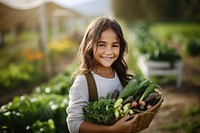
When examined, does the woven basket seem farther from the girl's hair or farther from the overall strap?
the girl's hair

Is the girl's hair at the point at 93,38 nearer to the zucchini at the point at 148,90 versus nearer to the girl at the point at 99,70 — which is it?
the girl at the point at 99,70

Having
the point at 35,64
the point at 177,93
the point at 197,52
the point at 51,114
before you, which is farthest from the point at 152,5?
the point at 51,114

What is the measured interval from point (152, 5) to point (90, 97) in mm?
35978

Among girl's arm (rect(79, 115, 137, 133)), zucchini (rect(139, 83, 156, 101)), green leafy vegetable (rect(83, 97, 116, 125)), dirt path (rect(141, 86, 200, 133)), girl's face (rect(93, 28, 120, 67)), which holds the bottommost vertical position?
dirt path (rect(141, 86, 200, 133))

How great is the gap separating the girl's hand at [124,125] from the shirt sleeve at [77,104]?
28cm

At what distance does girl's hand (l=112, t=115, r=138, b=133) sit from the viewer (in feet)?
7.04

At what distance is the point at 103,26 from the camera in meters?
2.40

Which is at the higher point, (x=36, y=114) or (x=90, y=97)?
(x=90, y=97)

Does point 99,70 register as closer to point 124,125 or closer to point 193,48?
point 124,125

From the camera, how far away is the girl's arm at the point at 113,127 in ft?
7.06

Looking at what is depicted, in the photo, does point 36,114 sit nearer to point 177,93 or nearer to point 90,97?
point 90,97

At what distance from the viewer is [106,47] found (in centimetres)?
240

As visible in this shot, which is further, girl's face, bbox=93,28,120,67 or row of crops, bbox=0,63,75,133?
row of crops, bbox=0,63,75,133

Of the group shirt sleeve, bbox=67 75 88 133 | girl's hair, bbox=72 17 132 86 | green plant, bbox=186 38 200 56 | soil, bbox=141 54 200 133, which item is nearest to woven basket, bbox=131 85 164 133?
shirt sleeve, bbox=67 75 88 133
